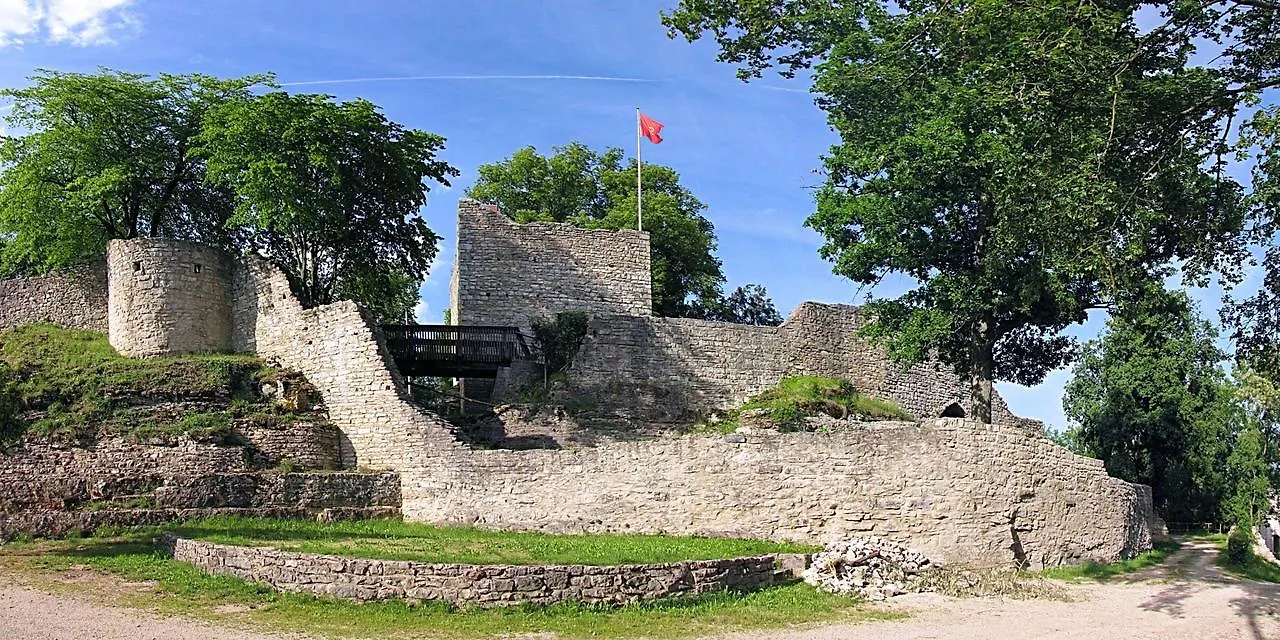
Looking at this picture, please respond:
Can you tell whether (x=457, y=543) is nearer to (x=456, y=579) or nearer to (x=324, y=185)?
(x=456, y=579)

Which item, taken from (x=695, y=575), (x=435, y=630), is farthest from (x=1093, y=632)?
(x=435, y=630)

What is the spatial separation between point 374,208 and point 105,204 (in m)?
6.18

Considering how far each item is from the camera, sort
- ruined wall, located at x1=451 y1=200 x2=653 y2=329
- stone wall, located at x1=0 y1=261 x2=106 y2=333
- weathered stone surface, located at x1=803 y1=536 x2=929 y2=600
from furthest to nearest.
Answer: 1. ruined wall, located at x1=451 y1=200 x2=653 y2=329
2. stone wall, located at x1=0 y1=261 x2=106 y2=333
3. weathered stone surface, located at x1=803 y1=536 x2=929 y2=600

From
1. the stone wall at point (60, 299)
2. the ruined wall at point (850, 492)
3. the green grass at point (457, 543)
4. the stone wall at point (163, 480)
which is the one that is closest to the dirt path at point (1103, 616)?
the ruined wall at point (850, 492)

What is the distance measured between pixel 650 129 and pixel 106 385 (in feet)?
53.6

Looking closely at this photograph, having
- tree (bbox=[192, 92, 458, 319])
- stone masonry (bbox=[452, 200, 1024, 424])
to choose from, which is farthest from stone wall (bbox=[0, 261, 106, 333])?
stone masonry (bbox=[452, 200, 1024, 424])

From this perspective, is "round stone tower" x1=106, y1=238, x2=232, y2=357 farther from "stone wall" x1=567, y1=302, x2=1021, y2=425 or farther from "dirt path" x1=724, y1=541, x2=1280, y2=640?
"dirt path" x1=724, y1=541, x2=1280, y2=640

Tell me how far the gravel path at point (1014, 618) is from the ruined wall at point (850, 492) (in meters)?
1.47

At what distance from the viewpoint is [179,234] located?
27.7 meters

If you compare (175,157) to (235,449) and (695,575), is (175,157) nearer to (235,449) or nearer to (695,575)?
(235,449)

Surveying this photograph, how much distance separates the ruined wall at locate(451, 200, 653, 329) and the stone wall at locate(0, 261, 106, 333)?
823 centimetres

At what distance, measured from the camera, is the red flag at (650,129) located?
31.9m

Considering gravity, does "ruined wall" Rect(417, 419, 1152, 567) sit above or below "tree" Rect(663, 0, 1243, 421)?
below

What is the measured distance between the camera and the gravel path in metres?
11.5
